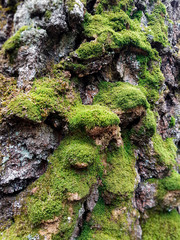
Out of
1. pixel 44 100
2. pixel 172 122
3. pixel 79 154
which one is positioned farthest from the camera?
pixel 172 122

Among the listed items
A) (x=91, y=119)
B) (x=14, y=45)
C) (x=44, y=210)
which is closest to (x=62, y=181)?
(x=44, y=210)

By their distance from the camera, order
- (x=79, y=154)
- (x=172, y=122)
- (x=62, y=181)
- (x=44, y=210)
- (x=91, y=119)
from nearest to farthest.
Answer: (x=44, y=210) < (x=62, y=181) < (x=79, y=154) < (x=91, y=119) < (x=172, y=122)

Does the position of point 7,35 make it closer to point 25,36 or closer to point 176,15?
point 25,36

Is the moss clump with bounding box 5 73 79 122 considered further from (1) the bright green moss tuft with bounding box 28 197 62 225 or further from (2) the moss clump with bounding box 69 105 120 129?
(1) the bright green moss tuft with bounding box 28 197 62 225

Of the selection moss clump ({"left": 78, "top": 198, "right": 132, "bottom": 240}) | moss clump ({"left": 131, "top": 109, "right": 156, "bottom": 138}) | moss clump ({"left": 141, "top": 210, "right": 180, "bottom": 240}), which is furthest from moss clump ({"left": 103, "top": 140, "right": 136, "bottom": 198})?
moss clump ({"left": 141, "top": 210, "right": 180, "bottom": 240})

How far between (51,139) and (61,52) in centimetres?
388

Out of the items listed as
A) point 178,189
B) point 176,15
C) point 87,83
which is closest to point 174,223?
point 178,189

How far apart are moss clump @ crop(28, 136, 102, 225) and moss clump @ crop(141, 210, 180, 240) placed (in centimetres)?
312

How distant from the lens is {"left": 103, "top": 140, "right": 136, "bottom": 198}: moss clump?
4941 mm

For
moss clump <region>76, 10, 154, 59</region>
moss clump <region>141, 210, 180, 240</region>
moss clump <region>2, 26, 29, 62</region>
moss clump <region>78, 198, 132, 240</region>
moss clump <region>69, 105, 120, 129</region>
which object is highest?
moss clump <region>76, 10, 154, 59</region>

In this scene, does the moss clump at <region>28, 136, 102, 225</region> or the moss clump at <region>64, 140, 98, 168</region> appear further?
the moss clump at <region>64, 140, 98, 168</region>

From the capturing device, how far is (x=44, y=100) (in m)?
4.82

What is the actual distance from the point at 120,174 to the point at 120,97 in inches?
113

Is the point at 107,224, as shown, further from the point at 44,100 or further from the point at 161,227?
the point at 44,100
